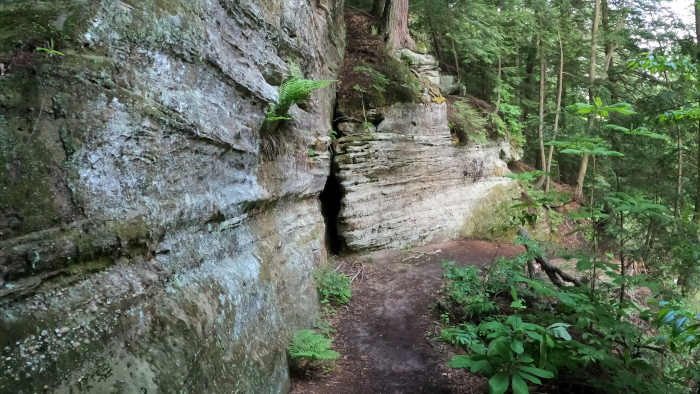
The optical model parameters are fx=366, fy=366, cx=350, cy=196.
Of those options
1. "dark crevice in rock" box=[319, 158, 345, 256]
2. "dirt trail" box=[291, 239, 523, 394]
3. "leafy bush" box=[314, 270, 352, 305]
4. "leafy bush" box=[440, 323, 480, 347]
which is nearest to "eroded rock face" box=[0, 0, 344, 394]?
"dirt trail" box=[291, 239, 523, 394]

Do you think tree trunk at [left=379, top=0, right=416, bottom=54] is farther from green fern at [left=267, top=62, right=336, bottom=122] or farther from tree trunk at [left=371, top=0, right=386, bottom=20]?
green fern at [left=267, top=62, right=336, bottom=122]

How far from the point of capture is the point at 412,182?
35.8 ft

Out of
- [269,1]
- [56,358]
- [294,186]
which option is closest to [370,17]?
[269,1]

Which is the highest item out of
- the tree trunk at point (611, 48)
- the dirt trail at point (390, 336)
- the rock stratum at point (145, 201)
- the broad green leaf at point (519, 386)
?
the tree trunk at point (611, 48)

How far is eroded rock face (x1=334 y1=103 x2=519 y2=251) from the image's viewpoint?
9438mm

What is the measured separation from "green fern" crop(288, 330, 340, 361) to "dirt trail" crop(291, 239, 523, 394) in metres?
0.40

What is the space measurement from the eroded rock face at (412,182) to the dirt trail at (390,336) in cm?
99

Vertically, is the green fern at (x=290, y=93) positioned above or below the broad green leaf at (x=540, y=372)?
above

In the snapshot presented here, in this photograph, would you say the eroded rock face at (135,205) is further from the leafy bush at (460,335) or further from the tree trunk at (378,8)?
the tree trunk at (378,8)

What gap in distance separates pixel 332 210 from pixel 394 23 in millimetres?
6376

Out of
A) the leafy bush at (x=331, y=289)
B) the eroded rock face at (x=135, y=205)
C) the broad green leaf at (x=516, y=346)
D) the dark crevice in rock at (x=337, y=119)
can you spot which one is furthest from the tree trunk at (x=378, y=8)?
the broad green leaf at (x=516, y=346)

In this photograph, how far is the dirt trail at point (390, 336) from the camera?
4.73 m

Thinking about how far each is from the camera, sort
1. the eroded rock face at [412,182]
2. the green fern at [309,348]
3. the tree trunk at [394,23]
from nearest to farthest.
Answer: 1. the green fern at [309,348]
2. the eroded rock face at [412,182]
3. the tree trunk at [394,23]

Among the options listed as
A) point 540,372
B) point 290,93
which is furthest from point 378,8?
point 540,372
